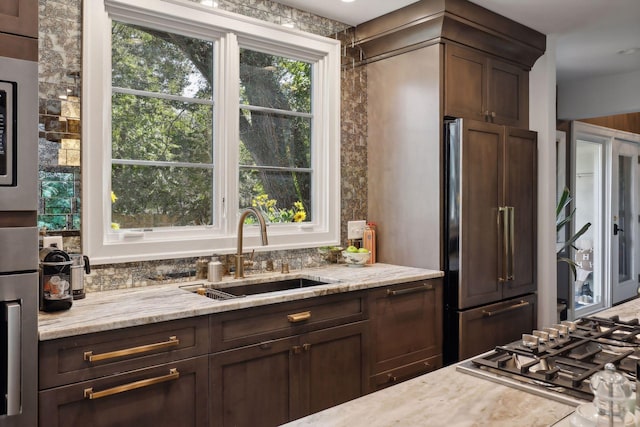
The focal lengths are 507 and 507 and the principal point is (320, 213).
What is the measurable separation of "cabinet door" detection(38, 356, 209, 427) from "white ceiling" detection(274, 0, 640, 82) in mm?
2292

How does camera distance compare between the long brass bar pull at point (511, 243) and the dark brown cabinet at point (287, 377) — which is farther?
the long brass bar pull at point (511, 243)

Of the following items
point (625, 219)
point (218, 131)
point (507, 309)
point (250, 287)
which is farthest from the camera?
point (625, 219)

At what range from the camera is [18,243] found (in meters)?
1.66

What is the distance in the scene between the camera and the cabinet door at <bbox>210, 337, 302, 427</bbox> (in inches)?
84.4

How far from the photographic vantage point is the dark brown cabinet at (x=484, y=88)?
3260 mm

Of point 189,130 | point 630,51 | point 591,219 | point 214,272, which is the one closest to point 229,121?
point 189,130

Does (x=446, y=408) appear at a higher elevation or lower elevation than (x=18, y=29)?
lower

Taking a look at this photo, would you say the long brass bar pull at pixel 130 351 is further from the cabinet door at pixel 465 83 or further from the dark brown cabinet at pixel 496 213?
the cabinet door at pixel 465 83

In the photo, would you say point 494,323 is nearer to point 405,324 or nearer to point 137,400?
point 405,324

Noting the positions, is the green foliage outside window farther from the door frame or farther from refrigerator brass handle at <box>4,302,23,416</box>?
the door frame

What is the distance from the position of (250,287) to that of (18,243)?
53.4 inches

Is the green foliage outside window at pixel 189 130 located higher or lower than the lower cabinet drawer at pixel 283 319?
higher

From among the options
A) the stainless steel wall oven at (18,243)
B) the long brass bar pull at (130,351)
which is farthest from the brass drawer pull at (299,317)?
the stainless steel wall oven at (18,243)

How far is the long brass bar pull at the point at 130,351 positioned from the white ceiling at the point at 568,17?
2.19 m
